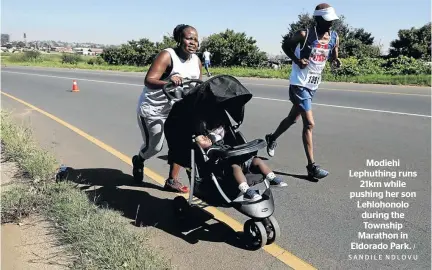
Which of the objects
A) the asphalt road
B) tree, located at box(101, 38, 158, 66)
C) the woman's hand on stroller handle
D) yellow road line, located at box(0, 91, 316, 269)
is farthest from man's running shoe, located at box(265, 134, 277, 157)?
tree, located at box(101, 38, 158, 66)

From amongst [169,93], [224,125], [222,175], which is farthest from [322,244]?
[169,93]

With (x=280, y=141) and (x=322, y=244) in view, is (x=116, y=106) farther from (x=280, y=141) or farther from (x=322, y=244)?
(x=322, y=244)

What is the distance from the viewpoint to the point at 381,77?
1836 centimetres

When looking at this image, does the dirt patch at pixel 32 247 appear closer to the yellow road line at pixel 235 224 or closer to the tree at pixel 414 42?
the yellow road line at pixel 235 224

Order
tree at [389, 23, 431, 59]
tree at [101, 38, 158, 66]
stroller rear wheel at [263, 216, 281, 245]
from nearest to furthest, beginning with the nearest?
stroller rear wheel at [263, 216, 281, 245] < tree at [389, 23, 431, 59] < tree at [101, 38, 158, 66]

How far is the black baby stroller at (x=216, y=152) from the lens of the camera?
350 centimetres

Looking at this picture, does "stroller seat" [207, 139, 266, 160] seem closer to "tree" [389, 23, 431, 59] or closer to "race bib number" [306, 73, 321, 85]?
"race bib number" [306, 73, 321, 85]

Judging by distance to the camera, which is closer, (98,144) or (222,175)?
(222,175)

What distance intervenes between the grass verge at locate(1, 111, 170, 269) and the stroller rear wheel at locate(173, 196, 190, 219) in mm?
477

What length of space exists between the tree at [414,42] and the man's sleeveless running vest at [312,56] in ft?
123

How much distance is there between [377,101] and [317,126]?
4361 millimetres

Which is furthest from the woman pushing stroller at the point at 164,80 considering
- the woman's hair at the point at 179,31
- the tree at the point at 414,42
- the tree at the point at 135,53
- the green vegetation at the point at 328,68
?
the tree at the point at 135,53

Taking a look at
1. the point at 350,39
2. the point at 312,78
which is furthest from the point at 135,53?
the point at 312,78

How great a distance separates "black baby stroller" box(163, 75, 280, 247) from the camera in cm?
350
